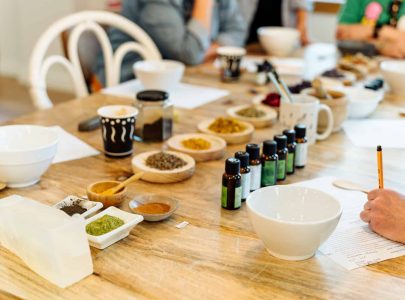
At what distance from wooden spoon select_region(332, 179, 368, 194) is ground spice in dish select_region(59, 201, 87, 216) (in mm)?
574

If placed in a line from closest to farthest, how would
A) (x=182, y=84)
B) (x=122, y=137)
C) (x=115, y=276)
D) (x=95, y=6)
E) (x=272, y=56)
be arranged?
1. (x=115, y=276)
2. (x=122, y=137)
3. (x=182, y=84)
4. (x=272, y=56)
5. (x=95, y=6)

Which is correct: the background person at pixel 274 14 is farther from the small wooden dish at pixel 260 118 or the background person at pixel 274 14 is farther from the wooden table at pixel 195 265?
the wooden table at pixel 195 265

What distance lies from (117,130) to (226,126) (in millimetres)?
339

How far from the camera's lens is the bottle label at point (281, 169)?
51.6 inches

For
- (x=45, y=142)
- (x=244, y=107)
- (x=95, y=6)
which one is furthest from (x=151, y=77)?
(x=95, y=6)

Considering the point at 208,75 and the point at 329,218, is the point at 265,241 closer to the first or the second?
the point at 329,218

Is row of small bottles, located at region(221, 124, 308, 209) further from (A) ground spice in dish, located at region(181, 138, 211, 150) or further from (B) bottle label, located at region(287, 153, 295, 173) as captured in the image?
(A) ground spice in dish, located at region(181, 138, 211, 150)

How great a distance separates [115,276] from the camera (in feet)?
3.07

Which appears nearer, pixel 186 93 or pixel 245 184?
pixel 245 184

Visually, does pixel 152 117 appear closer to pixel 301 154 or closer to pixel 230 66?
pixel 301 154

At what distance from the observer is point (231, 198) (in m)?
1.17

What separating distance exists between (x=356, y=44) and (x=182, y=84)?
115cm

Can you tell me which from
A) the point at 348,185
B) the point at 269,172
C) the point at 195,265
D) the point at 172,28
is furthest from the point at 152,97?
the point at 172,28

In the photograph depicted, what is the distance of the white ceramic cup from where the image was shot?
1.57 metres
